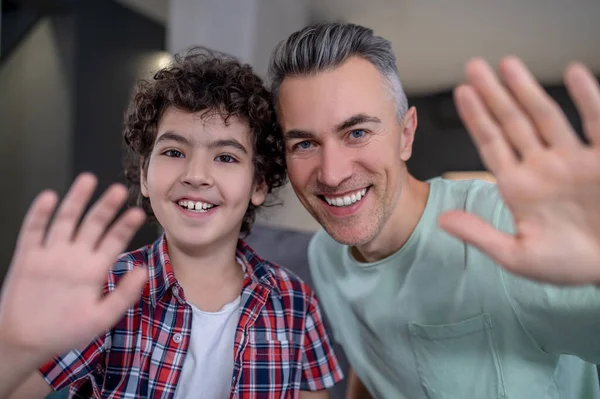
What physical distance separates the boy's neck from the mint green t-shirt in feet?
0.98

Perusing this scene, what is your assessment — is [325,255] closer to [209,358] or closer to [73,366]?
[209,358]

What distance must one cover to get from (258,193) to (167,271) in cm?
27

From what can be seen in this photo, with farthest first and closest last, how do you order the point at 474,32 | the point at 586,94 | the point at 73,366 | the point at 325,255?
the point at 474,32 → the point at 325,255 → the point at 73,366 → the point at 586,94

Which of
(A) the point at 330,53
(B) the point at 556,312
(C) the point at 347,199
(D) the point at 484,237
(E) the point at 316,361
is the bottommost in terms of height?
(E) the point at 316,361

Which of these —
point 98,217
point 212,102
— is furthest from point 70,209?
point 212,102

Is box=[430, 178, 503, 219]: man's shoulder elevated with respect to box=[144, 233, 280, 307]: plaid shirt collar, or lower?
elevated

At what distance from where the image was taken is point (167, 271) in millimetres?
948

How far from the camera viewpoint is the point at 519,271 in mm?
591

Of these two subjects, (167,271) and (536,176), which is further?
(167,271)

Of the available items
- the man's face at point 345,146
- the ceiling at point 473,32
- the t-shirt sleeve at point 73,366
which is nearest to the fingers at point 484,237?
the man's face at point 345,146

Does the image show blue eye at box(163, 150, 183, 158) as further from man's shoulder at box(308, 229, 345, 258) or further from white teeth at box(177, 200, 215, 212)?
man's shoulder at box(308, 229, 345, 258)

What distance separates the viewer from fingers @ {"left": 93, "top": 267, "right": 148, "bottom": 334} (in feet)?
1.99

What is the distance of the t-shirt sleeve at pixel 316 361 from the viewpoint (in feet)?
3.37

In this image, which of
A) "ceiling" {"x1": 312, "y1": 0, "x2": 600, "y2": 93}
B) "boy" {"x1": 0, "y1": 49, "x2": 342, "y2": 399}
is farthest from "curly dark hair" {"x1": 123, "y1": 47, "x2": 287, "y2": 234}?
"ceiling" {"x1": 312, "y1": 0, "x2": 600, "y2": 93}
